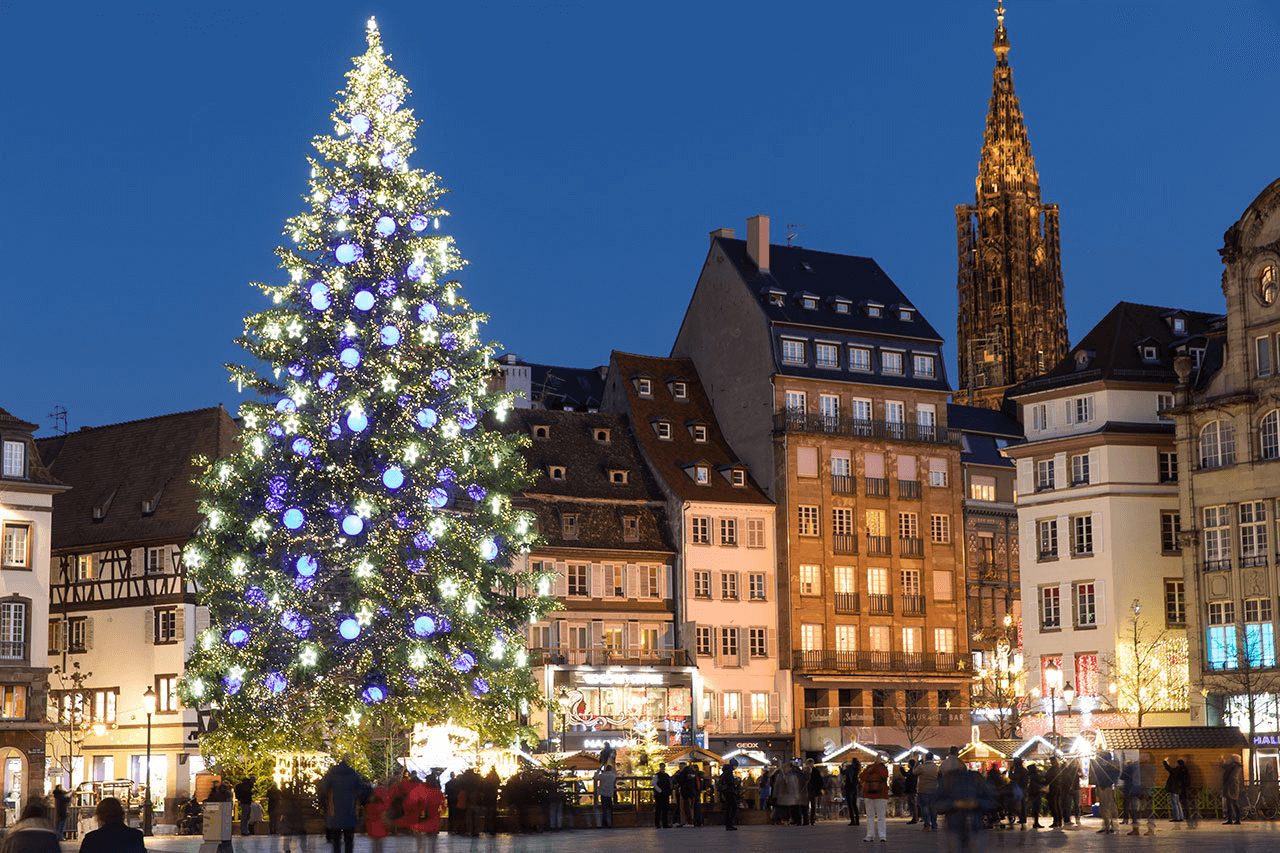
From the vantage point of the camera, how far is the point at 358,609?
1565 inches

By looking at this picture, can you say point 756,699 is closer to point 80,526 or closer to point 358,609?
point 80,526

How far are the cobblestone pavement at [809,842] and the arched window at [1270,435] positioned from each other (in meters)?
23.8

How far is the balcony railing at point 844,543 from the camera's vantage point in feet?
280

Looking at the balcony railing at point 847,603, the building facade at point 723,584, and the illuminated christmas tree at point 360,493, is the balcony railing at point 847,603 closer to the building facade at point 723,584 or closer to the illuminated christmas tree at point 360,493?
the building facade at point 723,584

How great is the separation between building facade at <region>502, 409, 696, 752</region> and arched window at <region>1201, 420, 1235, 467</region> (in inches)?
852

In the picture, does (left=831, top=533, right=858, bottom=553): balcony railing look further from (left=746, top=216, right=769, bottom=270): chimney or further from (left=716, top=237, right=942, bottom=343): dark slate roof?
(left=746, top=216, right=769, bottom=270): chimney

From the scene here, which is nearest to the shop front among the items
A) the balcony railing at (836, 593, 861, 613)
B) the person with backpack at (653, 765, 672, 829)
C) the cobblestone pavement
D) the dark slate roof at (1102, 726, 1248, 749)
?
the balcony railing at (836, 593, 861, 613)

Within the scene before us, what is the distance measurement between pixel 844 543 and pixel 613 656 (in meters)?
11.5

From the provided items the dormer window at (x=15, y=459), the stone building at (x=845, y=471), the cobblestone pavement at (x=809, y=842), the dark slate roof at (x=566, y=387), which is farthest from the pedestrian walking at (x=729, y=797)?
the dark slate roof at (x=566, y=387)

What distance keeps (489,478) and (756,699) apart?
4246 cm

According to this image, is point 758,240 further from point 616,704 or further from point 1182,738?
point 1182,738

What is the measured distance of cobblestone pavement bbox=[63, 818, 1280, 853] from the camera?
3278 cm

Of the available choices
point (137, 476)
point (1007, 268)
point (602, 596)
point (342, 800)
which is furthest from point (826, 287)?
point (1007, 268)

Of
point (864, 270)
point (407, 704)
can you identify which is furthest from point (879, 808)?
point (864, 270)
